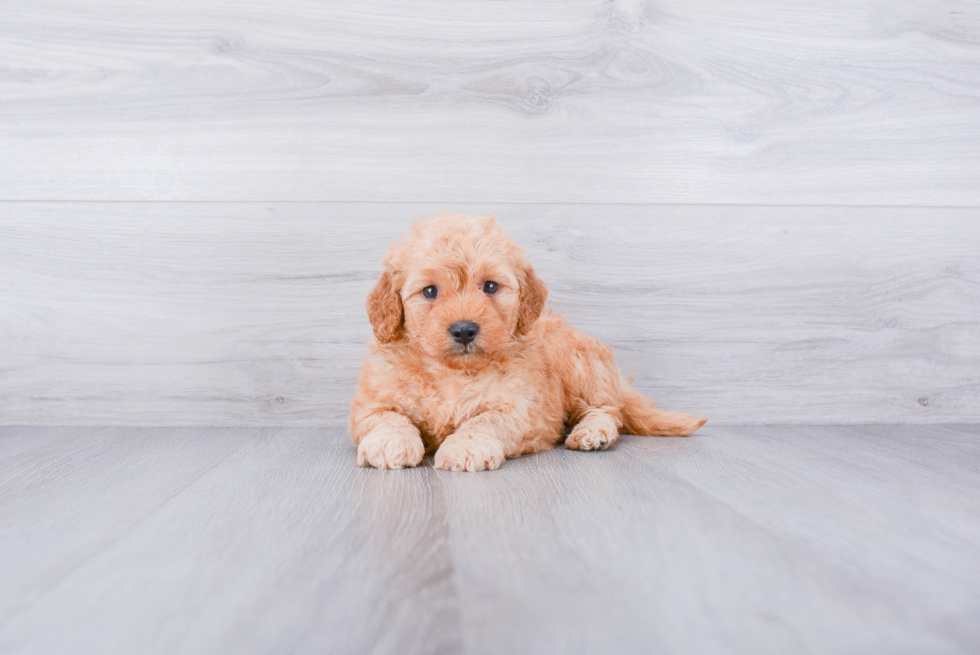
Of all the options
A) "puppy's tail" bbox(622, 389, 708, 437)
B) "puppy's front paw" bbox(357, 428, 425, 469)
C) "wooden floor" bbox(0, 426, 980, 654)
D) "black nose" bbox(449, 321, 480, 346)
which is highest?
"black nose" bbox(449, 321, 480, 346)

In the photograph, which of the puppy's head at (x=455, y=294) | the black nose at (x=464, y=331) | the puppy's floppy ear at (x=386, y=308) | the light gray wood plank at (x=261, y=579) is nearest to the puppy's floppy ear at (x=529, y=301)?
the puppy's head at (x=455, y=294)

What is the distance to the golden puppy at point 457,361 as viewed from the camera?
1477mm

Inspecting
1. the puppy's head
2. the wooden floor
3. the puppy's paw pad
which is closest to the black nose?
the puppy's head

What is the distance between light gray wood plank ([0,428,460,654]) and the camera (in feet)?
2.22

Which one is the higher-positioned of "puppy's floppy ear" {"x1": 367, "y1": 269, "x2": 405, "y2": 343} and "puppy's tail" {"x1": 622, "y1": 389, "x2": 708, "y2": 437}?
"puppy's floppy ear" {"x1": 367, "y1": 269, "x2": 405, "y2": 343}

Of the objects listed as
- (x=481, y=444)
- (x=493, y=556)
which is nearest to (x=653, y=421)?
(x=481, y=444)

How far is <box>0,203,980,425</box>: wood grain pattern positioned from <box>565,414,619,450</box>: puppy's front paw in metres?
0.47

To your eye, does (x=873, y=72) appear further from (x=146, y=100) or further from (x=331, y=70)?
(x=146, y=100)

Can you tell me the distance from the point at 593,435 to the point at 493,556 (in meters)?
0.82

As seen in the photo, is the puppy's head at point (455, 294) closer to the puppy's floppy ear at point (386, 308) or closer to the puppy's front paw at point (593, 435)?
the puppy's floppy ear at point (386, 308)

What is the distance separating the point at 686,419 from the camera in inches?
75.7

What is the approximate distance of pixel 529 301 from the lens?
1.65 m

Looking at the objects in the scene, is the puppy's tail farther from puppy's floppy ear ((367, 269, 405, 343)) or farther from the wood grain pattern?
puppy's floppy ear ((367, 269, 405, 343))

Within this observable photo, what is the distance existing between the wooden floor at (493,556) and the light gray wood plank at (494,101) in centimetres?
98
